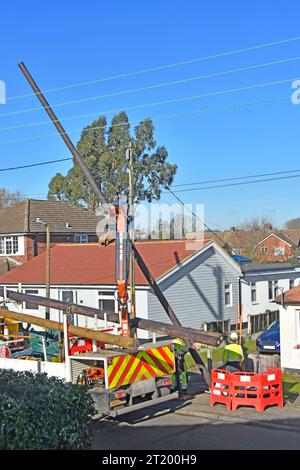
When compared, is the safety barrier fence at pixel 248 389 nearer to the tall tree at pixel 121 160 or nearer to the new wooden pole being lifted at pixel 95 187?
the new wooden pole being lifted at pixel 95 187

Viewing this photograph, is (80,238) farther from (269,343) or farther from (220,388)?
(220,388)

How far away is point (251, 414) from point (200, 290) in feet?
50.3

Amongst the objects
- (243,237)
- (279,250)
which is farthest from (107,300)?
(279,250)

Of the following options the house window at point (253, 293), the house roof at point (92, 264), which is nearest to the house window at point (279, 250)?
the house window at point (253, 293)

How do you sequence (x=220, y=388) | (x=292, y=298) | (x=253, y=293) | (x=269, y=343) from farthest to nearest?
(x=253, y=293) < (x=269, y=343) < (x=292, y=298) < (x=220, y=388)

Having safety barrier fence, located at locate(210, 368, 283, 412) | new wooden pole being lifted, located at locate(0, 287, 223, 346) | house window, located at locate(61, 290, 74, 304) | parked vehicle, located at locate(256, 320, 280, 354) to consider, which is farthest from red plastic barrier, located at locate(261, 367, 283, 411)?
house window, located at locate(61, 290, 74, 304)

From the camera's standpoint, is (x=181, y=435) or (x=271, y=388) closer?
(x=181, y=435)

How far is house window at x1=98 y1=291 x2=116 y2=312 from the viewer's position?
27562mm

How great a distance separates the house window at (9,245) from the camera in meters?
39.7

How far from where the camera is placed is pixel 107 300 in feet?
91.2

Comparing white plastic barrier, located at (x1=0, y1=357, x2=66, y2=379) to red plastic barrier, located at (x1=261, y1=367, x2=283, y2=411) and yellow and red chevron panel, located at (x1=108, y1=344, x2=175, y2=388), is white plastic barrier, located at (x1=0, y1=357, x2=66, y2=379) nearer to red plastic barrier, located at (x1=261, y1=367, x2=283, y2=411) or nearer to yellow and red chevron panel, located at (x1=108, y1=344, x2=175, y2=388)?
yellow and red chevron panel, located at (x1=108, y1=344, x2=175, y2=388)

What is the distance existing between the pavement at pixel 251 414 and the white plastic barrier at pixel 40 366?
3244mm

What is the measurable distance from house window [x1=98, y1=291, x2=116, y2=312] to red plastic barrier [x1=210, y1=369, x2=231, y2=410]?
1324 cm

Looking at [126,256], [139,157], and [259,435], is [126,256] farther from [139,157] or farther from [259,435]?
[139,157]
